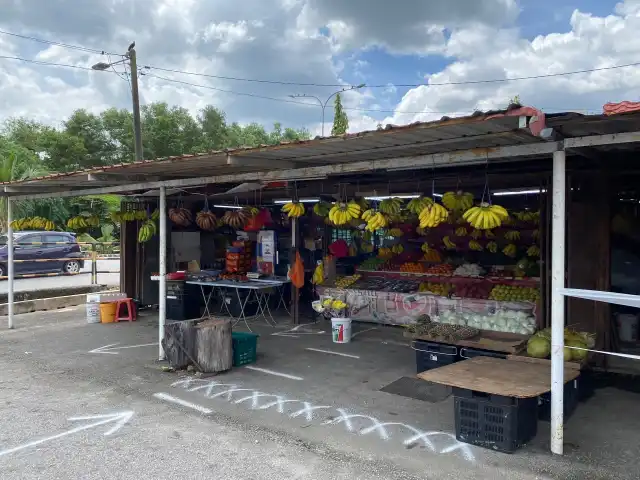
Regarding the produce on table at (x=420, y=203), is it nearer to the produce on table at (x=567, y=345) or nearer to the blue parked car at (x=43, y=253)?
the produce on table at (x=567, y=345)

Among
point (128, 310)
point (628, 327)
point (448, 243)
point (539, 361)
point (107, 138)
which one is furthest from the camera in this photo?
point (107, 138)

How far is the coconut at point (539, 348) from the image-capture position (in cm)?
569

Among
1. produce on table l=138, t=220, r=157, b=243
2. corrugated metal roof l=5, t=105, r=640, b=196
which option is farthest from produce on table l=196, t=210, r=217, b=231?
corrugated metal roof l=5, t=105, r=640, b=196

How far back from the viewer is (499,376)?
4926mm

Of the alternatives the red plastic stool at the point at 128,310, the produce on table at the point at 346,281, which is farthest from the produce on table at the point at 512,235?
the red plastic stool at the point at 128,310

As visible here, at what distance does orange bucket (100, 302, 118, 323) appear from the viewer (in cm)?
1121

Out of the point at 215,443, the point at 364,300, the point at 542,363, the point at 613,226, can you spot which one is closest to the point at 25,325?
the point at 364,300

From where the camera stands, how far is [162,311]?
793 cm

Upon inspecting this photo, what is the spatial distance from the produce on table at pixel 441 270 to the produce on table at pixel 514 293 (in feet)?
3.86

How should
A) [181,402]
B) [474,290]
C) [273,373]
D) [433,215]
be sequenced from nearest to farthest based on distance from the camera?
[181,402] → [433,215] → [273,373] → [474,290]

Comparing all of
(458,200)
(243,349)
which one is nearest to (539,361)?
(458,200)

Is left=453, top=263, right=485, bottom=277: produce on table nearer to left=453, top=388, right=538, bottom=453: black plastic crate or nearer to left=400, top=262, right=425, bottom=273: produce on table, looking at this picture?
left=400, top=262, right=425, bottom=273: produce on table

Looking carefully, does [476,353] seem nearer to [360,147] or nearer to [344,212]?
[344,212]

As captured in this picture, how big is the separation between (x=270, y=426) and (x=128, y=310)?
7.28 metres
